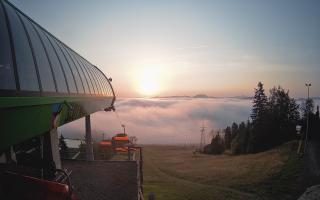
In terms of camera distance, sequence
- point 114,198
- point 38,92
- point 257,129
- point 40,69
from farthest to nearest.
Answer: point 257,129 → point 114,198 → point 40,69 → point 38,92

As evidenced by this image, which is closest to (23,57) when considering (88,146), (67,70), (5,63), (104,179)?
(5,63)

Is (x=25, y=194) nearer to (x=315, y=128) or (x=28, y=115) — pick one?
(x=28, y=115)

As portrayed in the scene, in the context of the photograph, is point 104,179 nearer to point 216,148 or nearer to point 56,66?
point 56,66

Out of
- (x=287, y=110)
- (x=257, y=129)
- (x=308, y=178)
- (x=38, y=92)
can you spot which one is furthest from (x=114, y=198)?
(x=287, y=110)

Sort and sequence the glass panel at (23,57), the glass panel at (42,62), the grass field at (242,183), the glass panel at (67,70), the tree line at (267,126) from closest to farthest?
1. the glass panel at (23,57)
2. the glass panel at (42,62)
3. the glass panel at (67,70)
4. the grass field at (242,183)
5. the tree line at (267,126)

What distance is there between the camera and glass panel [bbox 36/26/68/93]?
8.43 m

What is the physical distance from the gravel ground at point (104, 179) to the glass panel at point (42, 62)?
6.56m

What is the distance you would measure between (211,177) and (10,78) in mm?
39224

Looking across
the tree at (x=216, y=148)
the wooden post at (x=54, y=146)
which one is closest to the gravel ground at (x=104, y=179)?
the wooden post at (x=54, y=146)

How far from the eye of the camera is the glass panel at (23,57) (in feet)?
18.4

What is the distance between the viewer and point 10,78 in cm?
509

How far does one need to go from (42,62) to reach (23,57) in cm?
142

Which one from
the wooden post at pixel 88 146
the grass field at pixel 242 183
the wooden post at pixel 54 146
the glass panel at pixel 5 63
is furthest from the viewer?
the grass field at pixel 242 183

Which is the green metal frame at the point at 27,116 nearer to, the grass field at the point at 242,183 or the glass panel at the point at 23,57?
the glass panel at the point at 23,57
